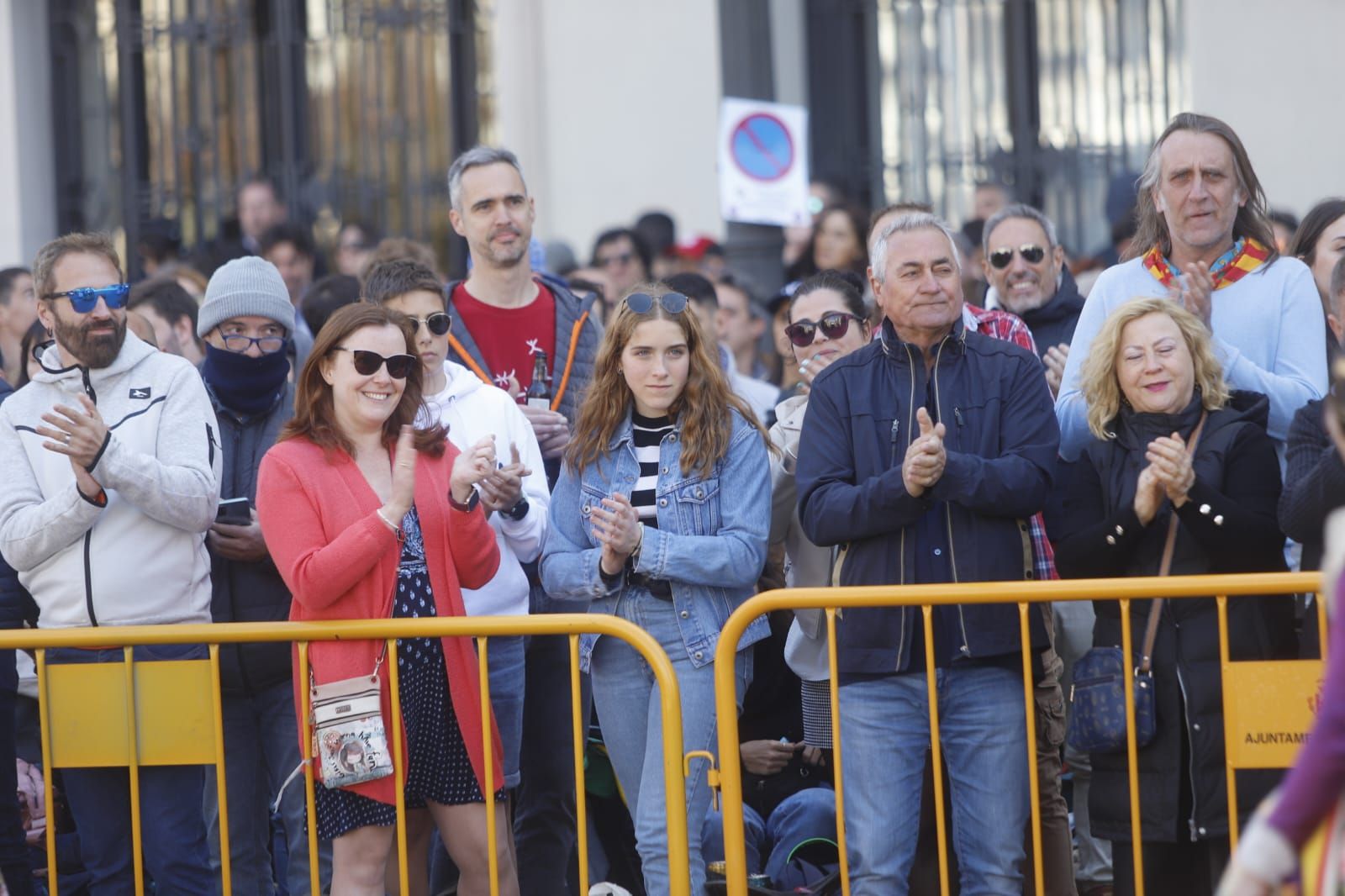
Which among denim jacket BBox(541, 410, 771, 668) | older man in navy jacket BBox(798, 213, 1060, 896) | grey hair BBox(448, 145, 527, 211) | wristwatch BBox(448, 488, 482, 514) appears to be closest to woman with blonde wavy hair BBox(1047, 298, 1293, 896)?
older man in navy jacket BBox(798, 213, 1060, 896)

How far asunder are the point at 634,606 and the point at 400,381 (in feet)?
3.06

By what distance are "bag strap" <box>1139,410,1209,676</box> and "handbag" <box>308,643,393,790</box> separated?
2073 millimetres

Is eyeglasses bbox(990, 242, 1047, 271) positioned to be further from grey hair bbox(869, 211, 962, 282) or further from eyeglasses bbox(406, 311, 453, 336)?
eyeglasses bbox(406, 311, 453, 336)

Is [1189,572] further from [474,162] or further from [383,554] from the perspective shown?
[474,162]

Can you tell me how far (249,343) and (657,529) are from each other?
5.15 ft

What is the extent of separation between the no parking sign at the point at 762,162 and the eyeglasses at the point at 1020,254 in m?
2.54

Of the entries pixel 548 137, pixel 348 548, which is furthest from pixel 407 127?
pixel 348 548

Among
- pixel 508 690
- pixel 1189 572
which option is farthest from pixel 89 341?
pixel 1189 572

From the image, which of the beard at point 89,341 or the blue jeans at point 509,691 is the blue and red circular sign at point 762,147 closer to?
the blue jeans at point 509,691

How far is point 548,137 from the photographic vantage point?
1151 cm

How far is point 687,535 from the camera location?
212 inches

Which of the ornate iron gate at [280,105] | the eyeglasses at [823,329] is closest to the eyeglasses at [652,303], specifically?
the eyeglasses at [823,329]

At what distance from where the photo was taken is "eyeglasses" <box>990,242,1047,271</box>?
675cm

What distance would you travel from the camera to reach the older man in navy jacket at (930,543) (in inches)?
197
